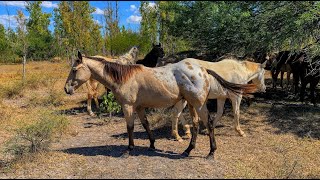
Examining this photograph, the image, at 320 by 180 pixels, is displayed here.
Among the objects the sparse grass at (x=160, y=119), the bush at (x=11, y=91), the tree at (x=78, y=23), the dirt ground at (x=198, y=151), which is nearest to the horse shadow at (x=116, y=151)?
the dirt ground at (x=198, y=151)

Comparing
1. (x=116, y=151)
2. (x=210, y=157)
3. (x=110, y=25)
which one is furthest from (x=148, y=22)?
(x=210, y=157)

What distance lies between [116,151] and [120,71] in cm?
149

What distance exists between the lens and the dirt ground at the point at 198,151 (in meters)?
A: 4.88

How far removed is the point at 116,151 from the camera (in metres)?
6.17

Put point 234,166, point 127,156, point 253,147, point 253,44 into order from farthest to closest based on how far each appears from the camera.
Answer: point 253,44
point 253,147
point 127,156
point 234,166

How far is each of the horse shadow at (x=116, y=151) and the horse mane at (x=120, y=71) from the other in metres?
1.28

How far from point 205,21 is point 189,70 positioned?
1783mm

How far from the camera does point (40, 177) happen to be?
15.3ft

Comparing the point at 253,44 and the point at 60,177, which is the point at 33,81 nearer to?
the point at 253,44

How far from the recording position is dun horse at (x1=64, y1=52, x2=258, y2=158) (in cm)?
A: 552

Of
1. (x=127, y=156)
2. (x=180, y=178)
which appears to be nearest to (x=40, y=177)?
(x=127, y=156)

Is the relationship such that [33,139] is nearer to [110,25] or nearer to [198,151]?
[198,151]

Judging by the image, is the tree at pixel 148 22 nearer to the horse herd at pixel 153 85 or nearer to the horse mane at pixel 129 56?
the horse mane at pixel 129 56

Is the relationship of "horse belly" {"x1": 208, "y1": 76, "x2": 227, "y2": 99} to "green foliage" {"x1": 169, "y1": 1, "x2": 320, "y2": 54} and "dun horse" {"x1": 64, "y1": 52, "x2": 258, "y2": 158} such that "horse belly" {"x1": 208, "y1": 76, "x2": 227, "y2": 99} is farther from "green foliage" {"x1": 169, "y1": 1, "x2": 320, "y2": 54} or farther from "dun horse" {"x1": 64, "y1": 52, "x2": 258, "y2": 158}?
"green foliage" {"x1": 169, "y1": 1, "x2": 320, "y2": 54}
